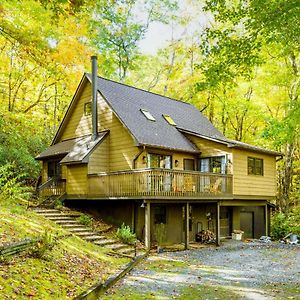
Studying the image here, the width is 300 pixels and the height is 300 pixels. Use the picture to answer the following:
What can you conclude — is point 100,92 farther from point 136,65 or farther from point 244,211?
point 136,65

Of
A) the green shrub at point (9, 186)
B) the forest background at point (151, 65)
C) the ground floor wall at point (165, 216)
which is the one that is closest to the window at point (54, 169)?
the forest background at point (151, 65)

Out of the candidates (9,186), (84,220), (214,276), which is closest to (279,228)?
(84,220)

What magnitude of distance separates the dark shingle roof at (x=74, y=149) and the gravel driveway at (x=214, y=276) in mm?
6724

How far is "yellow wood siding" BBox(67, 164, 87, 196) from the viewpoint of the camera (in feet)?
61.4

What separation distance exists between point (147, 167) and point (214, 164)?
4356 millimetres

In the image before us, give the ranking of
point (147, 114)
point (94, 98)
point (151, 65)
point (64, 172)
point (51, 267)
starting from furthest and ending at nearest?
point (151, 65) → point (64, 172) → point (147, 114) → point (94, 98) → point (51, 267)

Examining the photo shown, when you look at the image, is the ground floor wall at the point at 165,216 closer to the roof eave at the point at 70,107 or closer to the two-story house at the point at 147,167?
the two-story house at the point at 147,167

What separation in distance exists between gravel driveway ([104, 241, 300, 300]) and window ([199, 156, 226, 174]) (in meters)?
4.72

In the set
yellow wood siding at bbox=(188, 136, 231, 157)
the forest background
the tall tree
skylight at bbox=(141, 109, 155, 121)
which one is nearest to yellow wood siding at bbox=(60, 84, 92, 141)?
the forest background

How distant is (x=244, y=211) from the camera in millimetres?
24547

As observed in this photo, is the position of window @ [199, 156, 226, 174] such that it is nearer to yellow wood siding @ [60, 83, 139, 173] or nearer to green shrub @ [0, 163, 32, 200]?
yellow wood siding @ [60, 83, 139, 173]

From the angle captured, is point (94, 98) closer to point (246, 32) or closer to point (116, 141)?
point (116, 141)

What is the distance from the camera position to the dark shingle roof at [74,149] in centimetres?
1880

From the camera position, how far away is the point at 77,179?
19.2 meters
